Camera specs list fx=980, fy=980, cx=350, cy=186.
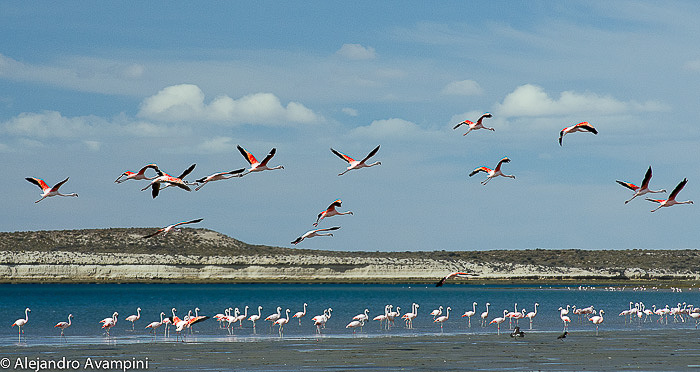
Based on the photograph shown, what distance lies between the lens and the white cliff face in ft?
456

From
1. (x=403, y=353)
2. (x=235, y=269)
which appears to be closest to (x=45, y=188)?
(x=403, y=353)

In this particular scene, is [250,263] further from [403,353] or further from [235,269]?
[403,353]

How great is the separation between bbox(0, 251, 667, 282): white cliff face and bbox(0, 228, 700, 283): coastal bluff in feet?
0.47

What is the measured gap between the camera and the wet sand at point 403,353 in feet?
93.3

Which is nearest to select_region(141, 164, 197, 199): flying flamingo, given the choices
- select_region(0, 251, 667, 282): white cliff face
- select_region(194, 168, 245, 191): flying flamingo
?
select_region(194, 168, 245, 191): flying flamingo

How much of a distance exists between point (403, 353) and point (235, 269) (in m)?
111

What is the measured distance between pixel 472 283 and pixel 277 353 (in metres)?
118

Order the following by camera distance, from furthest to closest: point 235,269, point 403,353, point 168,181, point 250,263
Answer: point 250,263, point 235,269, point 403,353, point 168,181

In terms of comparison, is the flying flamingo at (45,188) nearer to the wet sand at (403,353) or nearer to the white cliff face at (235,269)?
the wet sand at (403,353)

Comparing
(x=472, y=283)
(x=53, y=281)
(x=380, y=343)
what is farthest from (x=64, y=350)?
(x=472, y=283)

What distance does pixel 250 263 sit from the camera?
14562cm

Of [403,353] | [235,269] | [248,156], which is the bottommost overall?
[403,353]

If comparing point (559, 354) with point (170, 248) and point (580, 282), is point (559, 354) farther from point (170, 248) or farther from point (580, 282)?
point (170, 248)

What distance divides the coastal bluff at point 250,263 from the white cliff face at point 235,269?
14cm
